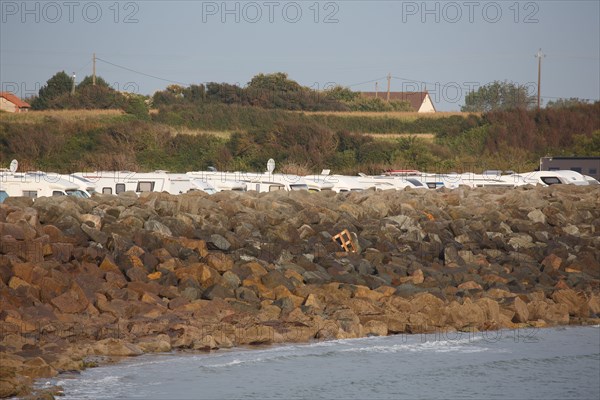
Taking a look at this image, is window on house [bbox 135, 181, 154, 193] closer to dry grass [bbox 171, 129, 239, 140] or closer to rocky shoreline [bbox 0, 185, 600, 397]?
rocky shoreline [bbox 0, 185, 600, 397]

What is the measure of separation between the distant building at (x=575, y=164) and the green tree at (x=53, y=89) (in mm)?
36377

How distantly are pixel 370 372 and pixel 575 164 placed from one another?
105 feet

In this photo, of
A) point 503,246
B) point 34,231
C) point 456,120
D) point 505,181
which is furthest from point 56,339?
point 456,120

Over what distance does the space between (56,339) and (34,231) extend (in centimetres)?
369

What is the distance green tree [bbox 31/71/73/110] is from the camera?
234 ft

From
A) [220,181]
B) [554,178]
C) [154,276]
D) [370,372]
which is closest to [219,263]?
[154,276]

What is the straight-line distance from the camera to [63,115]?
198ft

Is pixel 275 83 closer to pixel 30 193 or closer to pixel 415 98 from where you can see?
pixel 415 98

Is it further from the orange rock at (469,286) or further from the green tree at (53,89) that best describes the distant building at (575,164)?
the green tree at (53,89)

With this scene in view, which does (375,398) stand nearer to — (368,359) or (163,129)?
(368,359)

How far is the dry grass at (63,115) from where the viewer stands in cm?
5834

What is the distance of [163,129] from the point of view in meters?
54.3

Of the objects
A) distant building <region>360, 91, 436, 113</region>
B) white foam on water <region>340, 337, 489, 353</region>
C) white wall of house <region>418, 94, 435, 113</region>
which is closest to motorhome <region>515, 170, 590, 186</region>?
white foam on water <region>340, 337, 489, 353</region>

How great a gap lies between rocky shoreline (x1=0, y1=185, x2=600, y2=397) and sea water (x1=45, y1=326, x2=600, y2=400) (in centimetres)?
38
